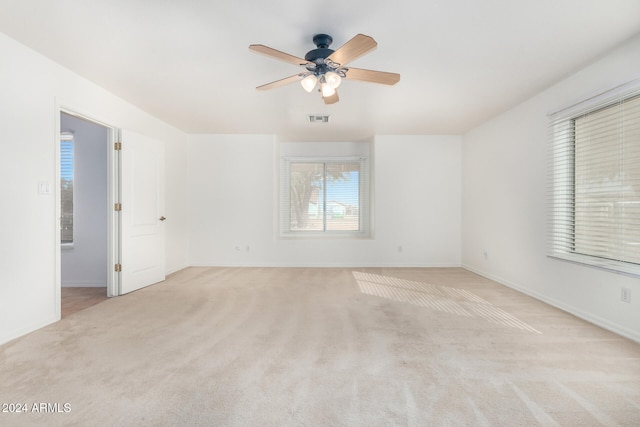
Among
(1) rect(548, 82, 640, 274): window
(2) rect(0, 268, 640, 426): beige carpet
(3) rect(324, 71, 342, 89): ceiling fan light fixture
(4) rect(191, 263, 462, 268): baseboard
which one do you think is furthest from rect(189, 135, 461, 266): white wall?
(3) rect(324, 71, 342, 89): ceiling fan light fixture

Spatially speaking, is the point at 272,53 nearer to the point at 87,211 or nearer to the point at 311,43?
the point at 311,43

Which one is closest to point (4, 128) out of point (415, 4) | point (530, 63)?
point (415, 4)

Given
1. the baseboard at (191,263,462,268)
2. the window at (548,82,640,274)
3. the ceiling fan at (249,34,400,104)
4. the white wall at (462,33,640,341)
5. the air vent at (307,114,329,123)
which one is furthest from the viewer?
the baseboard at (191,263,462,268)

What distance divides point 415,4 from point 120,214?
398 cm

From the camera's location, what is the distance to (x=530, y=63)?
2.85 meters

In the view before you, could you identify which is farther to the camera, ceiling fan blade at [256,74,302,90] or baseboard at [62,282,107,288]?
baseboard at [62,282,107,288]

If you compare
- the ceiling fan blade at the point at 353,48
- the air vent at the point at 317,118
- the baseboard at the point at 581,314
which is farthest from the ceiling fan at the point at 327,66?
the baseboard at the point at 581,314

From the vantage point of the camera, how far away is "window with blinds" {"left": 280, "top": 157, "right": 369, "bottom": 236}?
6.27 meters

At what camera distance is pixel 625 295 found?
256 centimetres

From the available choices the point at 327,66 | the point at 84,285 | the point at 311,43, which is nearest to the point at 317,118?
the point at 311,43

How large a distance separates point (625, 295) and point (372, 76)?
2.89m

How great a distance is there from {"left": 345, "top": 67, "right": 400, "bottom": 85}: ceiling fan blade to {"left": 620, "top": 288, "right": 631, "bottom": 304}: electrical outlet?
2.68 metres

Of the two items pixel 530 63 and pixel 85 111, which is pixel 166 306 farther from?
pixel 530 63

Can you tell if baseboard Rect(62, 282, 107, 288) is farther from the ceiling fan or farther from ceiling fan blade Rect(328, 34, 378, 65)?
ceiling fan blade Rect(328, 34, 378, 65)
